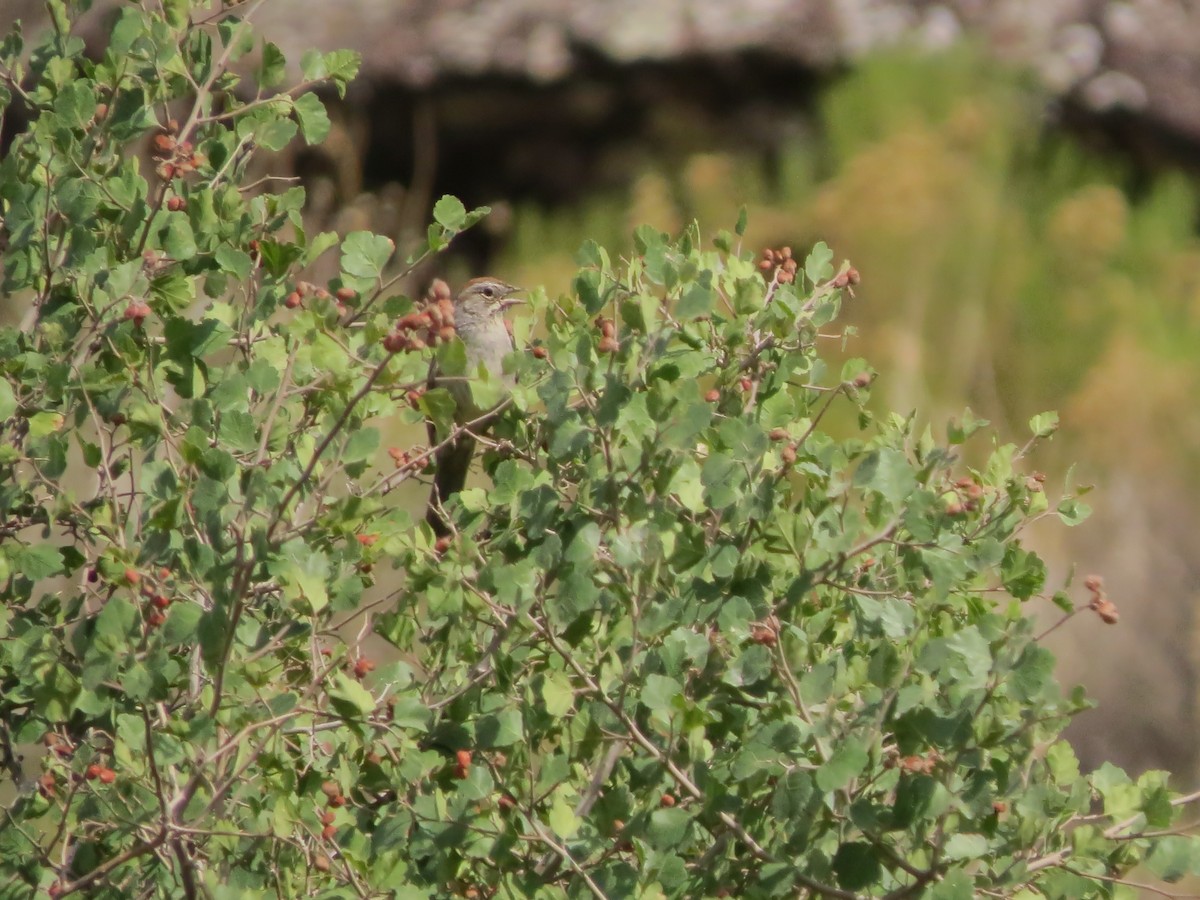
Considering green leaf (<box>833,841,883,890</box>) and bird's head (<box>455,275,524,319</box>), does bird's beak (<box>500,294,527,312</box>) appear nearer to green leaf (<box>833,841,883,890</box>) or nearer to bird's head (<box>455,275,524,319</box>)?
bird's head (<box>455,275,524,319</box>)

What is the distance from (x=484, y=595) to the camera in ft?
8.23

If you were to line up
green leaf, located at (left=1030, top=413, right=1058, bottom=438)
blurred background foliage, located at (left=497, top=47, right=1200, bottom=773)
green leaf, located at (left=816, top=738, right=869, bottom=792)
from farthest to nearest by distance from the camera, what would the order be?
blurred background foliage, located at (left=497, top=47, right=1200, bottom=773), green leaf, located at (left=1030, top=413, right=1058, bottom=438), green leaf, located at (left=816, top=738, right=869, bottom=792)

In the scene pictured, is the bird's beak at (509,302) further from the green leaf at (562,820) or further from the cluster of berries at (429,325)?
the green leaf at (562,820)

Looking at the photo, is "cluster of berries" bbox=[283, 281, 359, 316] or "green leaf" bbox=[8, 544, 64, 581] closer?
"green leaf" bbox=[8, 544, 64, 581]

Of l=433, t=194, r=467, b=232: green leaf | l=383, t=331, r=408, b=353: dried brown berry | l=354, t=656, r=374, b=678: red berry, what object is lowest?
l=354, t=656, r=374, b=678: red berry

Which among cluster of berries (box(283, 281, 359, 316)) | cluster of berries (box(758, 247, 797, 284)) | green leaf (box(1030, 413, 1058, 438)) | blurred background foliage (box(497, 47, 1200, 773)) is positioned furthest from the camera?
blurred background foliage (box(497, 47, 1200, 773))

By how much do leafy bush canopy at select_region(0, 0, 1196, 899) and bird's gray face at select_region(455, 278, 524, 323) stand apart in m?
2.56

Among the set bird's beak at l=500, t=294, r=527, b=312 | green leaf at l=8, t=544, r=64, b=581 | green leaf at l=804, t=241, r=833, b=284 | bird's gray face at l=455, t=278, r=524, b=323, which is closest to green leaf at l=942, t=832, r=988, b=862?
green leaf at l=804, t=241, r=833, b=284

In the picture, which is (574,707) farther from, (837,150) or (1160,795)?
(837,150)

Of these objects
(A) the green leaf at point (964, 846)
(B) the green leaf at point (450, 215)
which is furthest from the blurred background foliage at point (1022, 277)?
(B) the green leaf at point (450, 215)

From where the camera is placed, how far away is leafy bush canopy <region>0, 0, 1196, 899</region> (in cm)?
237

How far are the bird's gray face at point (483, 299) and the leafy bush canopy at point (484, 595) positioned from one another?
256 centimetres

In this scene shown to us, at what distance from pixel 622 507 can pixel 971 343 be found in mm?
7556

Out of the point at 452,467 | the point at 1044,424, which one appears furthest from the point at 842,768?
the point at 452,467
